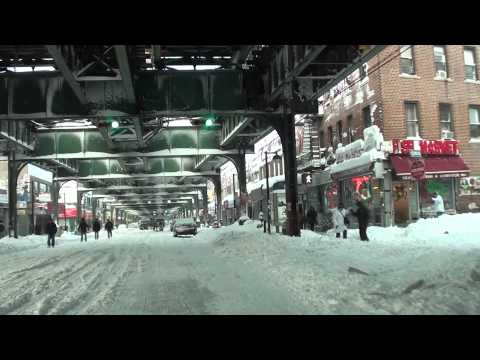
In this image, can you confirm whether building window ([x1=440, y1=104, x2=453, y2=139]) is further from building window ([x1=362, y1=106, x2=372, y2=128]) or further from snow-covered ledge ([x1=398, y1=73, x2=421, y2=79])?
building window ([x1=362, y1=106, x2=372, y2=128])

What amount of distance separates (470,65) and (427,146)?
547 centimetres

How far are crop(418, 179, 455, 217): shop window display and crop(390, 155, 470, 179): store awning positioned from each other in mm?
916

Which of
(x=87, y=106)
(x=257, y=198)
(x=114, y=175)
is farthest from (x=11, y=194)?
(x=257, y=198)

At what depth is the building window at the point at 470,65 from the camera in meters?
29.6

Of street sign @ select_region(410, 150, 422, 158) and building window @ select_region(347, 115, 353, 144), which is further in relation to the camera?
building window @ select_region(347, 115, 353, 144)

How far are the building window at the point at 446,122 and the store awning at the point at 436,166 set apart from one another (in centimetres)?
126

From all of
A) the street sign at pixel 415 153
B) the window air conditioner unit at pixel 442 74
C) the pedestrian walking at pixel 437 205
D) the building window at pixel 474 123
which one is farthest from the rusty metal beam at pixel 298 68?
the building window at pixel 474 123

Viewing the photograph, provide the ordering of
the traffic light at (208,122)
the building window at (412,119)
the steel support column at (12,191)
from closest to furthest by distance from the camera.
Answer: the traffic light at (208,122), the building window at (412,119), the steel support column at (12,191)

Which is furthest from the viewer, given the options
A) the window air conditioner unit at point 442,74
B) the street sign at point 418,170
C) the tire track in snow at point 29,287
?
the window air conditioner unit at point 442,74

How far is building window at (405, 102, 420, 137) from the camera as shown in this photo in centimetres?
2845

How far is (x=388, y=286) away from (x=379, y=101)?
19.4 meters

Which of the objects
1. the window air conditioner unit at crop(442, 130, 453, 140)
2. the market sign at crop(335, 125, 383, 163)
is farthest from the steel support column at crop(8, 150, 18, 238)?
the window air conditioner unit at crop(442, 130, 453, 140)

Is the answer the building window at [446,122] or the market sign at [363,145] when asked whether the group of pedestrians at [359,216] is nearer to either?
the building window at [446,122]
